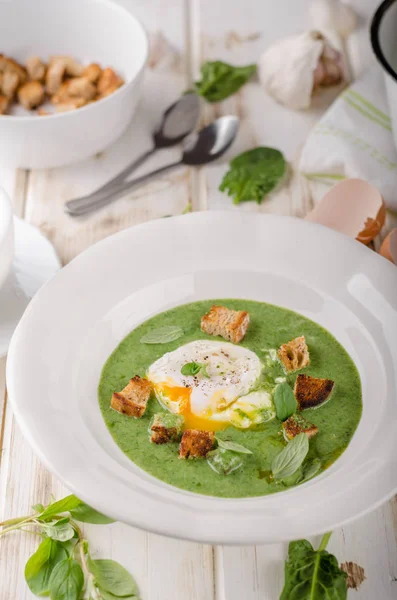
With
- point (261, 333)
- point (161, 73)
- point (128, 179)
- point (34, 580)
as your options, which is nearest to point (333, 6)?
point (161, 73)

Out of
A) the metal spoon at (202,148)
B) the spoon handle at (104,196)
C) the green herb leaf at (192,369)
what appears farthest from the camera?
the metal spoon at (202,148)

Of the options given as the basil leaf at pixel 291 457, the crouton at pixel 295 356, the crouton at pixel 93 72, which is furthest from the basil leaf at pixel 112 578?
the crouton at pixel 93 72

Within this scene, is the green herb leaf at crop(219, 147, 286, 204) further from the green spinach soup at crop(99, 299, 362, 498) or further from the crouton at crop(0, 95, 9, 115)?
the crouton at crop(0, 95, 9, 115)

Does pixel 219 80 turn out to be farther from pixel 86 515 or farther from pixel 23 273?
pixel 86 515

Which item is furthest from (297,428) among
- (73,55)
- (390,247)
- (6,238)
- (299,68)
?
(73,55)

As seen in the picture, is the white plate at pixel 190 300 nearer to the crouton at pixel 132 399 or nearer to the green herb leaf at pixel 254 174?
the crouton at pixel 132 399

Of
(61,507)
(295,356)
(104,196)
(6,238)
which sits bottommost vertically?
(61,507)
